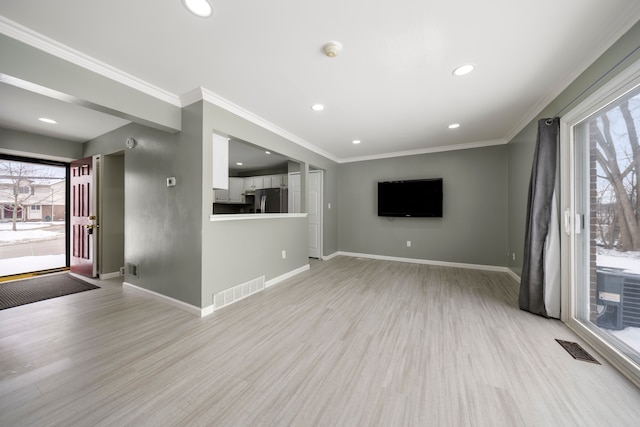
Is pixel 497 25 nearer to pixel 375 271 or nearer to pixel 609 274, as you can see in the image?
pixel 609 274

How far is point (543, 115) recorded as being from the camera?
2674mm

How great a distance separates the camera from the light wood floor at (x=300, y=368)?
122 cm

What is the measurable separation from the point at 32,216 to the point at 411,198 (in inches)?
293

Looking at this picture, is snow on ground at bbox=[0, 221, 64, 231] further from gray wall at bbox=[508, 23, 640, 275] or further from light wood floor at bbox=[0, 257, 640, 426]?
gray wall at bbox=[508, 23, 640, 275]

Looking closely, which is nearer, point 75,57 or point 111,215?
point 75,57

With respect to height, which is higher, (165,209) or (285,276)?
(165,209)

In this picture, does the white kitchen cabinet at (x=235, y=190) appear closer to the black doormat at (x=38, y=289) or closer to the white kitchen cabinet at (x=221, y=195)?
the white kitchen cabinet at (x=221, y=195)

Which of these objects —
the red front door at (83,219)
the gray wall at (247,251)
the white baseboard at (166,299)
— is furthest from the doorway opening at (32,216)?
the gray wall at (247,251)

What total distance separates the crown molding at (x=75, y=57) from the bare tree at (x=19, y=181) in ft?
12.3

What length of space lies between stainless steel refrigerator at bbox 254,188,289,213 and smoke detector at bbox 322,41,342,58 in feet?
13.2

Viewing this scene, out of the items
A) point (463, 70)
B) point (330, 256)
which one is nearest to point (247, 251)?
point (330, 256)

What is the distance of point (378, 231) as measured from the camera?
17.1ft

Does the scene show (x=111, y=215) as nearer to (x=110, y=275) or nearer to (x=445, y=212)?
(x=110, y=275)

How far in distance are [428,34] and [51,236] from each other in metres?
6.93
